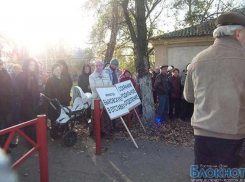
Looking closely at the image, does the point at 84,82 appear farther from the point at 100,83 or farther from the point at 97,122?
the point at 97,122

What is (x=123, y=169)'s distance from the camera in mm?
4289

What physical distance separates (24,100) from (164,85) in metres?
4.10

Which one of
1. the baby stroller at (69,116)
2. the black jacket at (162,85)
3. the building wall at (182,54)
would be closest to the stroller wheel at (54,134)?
the baby stroller at (69,116)

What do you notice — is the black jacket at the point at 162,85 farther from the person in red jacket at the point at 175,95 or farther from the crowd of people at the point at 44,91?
the person in red jacket at the point at 175,95

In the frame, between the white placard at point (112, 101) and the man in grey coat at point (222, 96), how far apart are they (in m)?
2.92

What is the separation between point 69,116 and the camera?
18.2 ft

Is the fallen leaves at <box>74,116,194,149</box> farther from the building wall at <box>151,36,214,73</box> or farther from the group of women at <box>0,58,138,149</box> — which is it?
the building wall at <box>151,36,214,73</box>

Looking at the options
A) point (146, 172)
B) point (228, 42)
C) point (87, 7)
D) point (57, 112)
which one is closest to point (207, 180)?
point (228, 42)

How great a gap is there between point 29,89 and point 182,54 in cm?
1292

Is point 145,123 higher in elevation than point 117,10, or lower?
lower

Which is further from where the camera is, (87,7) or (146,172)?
(87,7)

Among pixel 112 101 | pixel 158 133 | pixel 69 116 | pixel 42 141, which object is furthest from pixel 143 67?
pixel 42 141

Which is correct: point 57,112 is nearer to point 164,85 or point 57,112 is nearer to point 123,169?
point 123,169

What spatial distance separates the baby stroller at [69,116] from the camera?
18.0 feet
